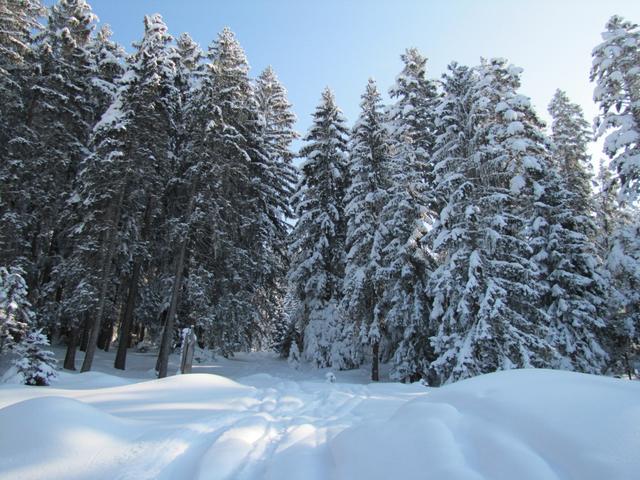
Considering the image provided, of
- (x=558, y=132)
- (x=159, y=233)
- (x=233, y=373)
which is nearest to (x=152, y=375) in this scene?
(x=233, y=373)

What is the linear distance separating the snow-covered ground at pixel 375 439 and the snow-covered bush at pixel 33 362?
5.39m

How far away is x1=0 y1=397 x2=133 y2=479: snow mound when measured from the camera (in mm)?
3645

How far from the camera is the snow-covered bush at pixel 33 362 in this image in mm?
9891

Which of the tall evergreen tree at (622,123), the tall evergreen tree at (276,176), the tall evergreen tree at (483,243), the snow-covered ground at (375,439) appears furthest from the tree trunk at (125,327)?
the tall evergreen tree at (622,123)

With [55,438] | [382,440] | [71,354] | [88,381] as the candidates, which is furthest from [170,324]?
[382,440]

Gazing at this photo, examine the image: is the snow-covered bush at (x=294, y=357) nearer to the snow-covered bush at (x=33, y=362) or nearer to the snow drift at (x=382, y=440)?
the snow-covered bush at (x=33, y=362)

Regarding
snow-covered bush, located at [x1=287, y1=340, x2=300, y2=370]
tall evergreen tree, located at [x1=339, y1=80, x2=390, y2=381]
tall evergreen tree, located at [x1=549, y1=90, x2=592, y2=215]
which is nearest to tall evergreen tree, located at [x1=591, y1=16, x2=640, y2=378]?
tall evergreen tree, located at [x1=549, y1=90, x2=592, y2=215]

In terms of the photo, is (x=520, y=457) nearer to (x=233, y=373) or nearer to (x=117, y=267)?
(x=233, y=373)

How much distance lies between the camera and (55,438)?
402cm

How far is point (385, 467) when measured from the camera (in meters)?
3.48

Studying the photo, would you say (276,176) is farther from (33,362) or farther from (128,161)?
(33,362)

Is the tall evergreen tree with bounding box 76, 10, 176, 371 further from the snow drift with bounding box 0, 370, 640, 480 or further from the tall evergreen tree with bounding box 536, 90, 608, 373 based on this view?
the tall evergreen tree with bounding box 536, 90, 608, 373

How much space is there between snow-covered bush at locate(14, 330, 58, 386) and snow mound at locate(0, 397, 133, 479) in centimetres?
654

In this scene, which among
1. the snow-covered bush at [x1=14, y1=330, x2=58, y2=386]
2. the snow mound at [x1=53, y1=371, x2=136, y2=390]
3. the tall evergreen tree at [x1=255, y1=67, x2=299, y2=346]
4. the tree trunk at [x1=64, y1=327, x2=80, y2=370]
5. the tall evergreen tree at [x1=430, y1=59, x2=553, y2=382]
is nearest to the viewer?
the snow mound at [x1=53, y1=371, x2=136, y2=390]
